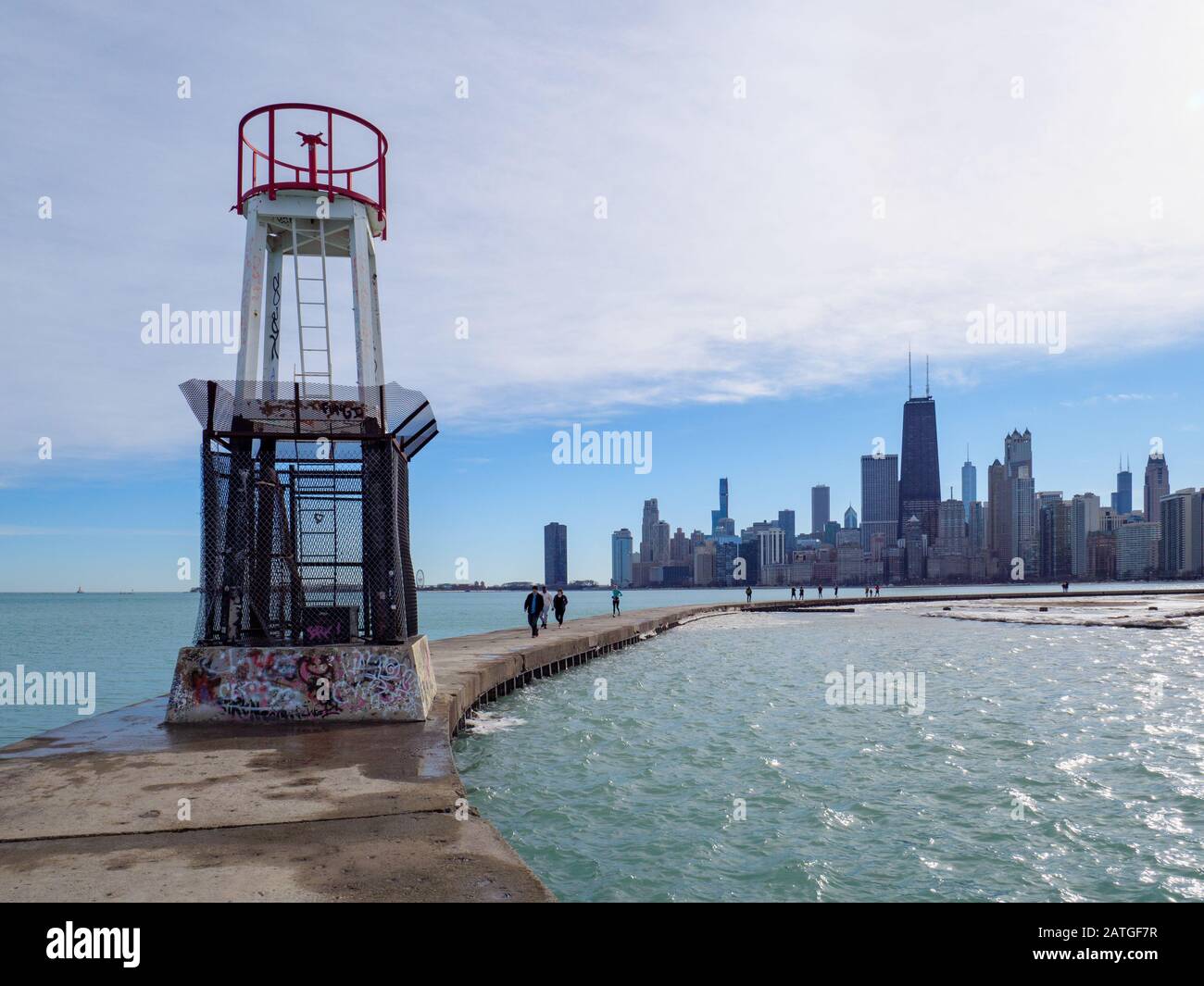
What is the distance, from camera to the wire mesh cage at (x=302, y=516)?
11969 mm

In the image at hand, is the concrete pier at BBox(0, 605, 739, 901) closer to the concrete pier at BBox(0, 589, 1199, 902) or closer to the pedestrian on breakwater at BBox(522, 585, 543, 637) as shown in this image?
the concrete pier at BBox(0, 589, 1199, 902)

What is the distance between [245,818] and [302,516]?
20.7 feet

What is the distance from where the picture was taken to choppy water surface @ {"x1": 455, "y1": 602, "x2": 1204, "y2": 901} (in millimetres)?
8750

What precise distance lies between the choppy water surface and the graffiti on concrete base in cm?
222

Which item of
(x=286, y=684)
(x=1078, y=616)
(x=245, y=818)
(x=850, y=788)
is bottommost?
(x=1078, y=616)

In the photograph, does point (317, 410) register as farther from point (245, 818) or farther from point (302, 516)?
point (245, 818)

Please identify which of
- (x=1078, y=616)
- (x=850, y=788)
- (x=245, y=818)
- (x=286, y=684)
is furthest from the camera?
(x=1078, y=616)

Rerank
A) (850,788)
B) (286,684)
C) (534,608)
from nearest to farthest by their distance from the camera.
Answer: (286,684), (850,788), (534,608)

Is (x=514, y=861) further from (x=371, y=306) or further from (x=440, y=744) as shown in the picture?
(x=371, y=306)

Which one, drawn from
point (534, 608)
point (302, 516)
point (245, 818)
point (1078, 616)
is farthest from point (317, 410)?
point (1078, 616)

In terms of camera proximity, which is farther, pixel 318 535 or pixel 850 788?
pixel 318 535

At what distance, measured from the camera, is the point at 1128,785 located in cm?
1252

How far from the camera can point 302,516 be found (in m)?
12.9
